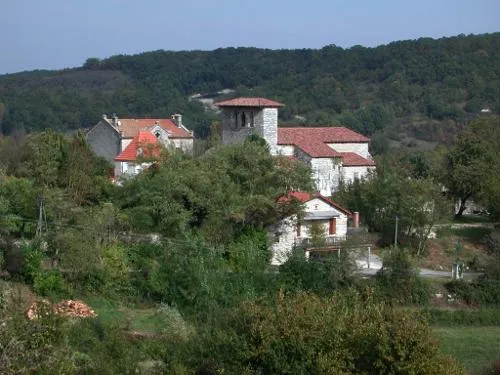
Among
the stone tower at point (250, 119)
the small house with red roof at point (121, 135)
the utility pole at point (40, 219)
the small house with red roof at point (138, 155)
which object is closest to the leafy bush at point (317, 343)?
the utility pole at point (40, 219)

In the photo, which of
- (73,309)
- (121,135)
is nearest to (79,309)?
(73,309)

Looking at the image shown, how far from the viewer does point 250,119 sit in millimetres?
48688

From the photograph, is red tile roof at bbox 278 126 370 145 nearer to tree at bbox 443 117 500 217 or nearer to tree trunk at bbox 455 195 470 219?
tree at bbox 443 117 500 217

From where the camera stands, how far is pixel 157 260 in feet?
112

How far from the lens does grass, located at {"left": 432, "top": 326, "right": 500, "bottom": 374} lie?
26859 mm

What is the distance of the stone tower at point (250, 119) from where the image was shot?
48062mm

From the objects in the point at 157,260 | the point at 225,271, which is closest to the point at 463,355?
the point at 225,271

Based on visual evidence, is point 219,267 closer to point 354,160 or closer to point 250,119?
point 250,119

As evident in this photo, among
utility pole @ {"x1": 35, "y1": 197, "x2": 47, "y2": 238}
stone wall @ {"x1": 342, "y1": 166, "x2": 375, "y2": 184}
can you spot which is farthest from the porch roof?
utility pole @ {"x1": 35, "y1": 197, "x2": 47, "y2": 238}

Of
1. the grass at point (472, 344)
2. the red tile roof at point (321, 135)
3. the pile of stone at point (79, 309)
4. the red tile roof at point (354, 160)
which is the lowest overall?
the grass at point (472, 344)

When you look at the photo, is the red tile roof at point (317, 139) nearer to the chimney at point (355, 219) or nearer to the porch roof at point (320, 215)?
the chimney at point (355, 219)

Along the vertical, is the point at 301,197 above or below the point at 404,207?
above

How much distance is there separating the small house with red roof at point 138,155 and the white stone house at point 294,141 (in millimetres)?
4027

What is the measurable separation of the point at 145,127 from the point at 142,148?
10.1 m
